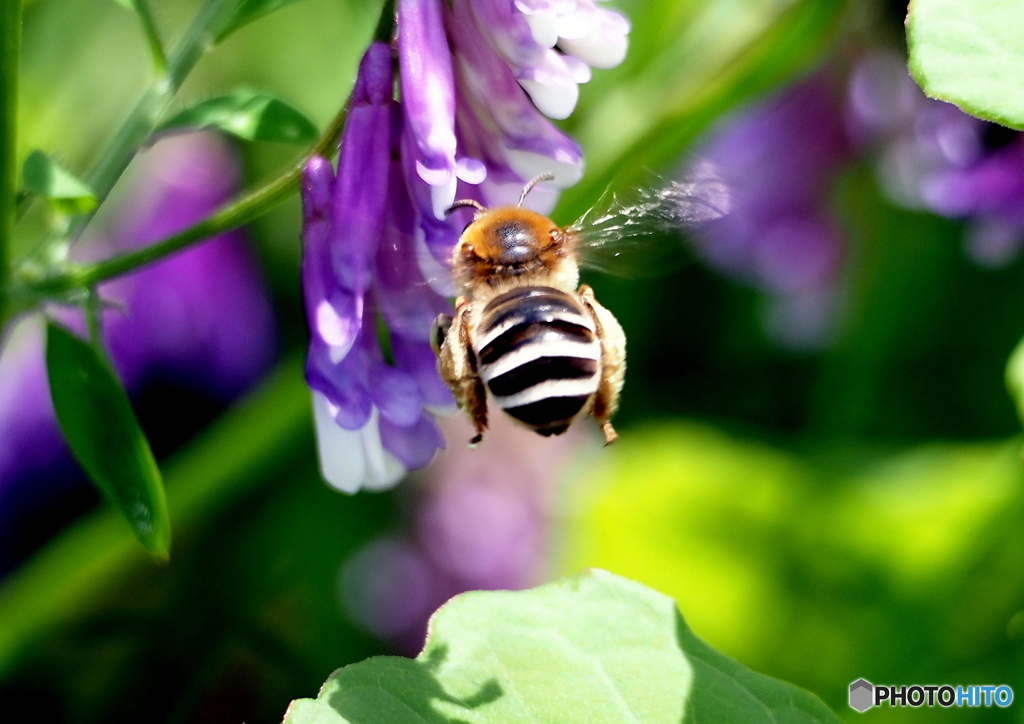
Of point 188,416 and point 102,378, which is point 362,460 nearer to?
point 102,378

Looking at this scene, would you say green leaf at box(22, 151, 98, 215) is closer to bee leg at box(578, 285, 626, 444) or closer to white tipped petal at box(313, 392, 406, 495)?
white tipped petal at box(313, 392, 406, 495)

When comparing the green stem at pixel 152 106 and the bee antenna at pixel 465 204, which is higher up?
the green stem at pixel 152 106

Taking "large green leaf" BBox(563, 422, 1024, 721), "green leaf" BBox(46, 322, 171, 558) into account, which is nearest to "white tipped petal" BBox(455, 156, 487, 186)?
"green leaf" BBox(46, 322, 171, 558)

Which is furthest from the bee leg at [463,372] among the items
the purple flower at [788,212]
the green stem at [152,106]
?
the purple flower at [788,212]

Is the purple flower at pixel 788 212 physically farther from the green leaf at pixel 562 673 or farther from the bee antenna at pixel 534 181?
the green leaf at pixel 562 673

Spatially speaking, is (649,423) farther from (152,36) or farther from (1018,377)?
(152,36)

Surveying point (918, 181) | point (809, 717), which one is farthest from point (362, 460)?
point (918, 181)

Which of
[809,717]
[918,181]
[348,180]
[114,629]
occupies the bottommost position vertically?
[114,629]
